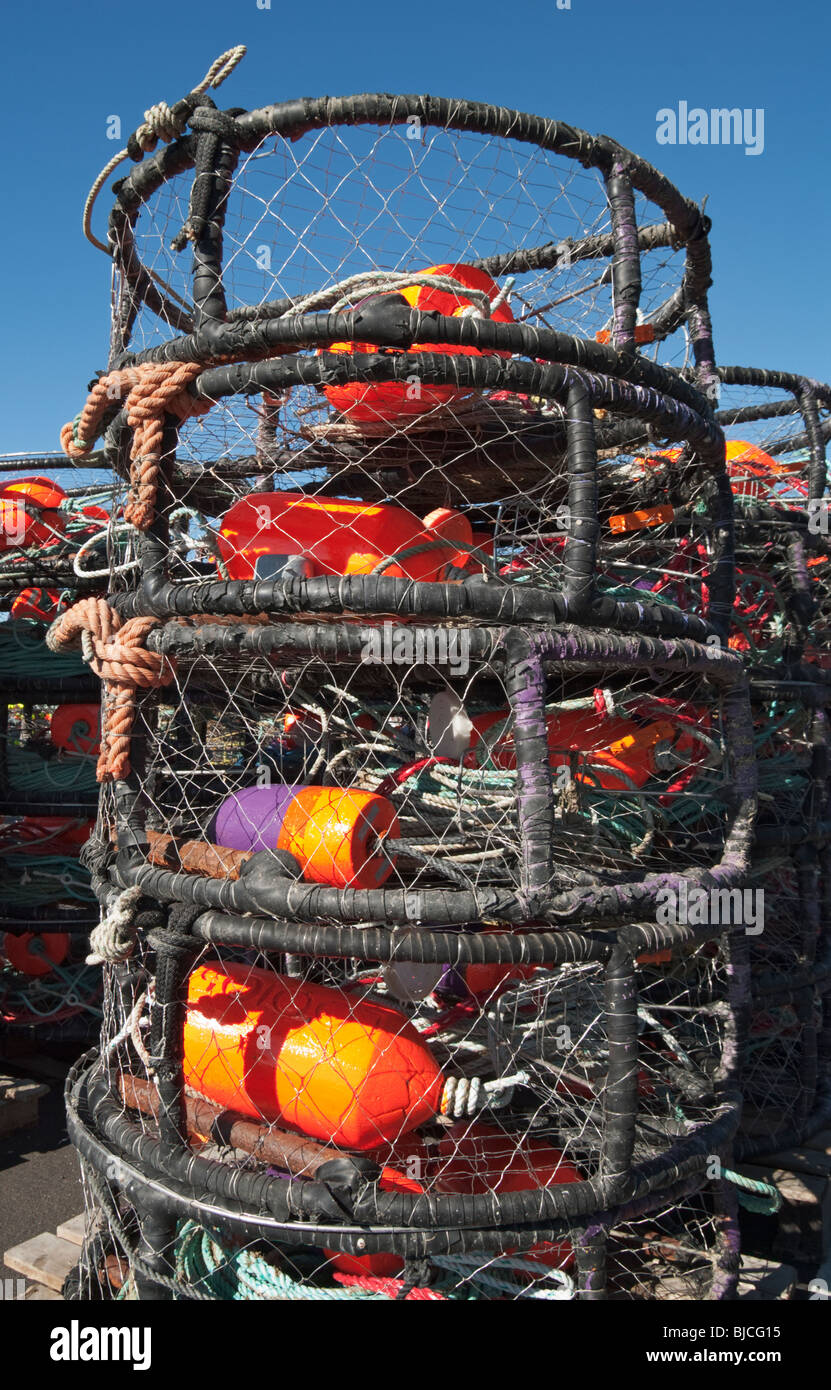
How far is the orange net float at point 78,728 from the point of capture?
573 centimetres

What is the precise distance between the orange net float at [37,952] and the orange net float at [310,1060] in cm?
292

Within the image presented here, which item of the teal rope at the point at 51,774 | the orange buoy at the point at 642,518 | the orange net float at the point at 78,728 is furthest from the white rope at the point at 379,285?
the orange net float at the point at 78,728

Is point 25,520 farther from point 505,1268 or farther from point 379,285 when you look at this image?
point 505,1268

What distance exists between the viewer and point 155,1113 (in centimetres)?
300

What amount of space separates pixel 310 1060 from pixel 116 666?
1366 millimetres

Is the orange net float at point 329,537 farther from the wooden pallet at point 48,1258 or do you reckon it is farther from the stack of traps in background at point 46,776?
the wooden pallet at point 48,1258

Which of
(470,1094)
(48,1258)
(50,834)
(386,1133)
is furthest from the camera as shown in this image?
(50,834)

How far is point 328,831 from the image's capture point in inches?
110

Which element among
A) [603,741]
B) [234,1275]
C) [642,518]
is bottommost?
[234,1275]

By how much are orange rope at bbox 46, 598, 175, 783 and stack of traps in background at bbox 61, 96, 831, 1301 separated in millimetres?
30

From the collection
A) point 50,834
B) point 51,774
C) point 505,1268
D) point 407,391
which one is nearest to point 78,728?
point 51,774

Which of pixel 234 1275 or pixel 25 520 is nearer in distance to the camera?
pixel 234 1275
